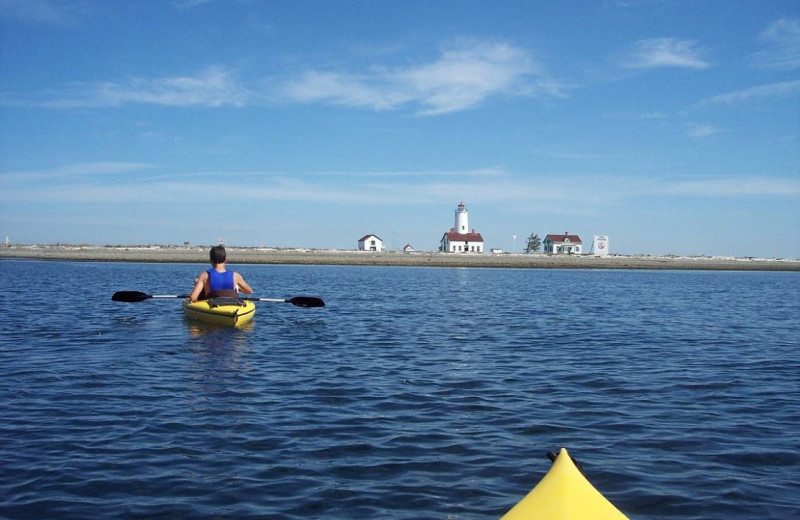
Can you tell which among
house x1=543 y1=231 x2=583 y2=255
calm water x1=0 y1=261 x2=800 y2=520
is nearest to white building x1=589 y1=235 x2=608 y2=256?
house x1=543 y1=231 x2=583 y2=255

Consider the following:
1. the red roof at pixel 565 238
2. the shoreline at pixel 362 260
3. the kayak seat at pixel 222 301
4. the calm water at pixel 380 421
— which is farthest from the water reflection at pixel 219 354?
the red roof at pixel 565 238

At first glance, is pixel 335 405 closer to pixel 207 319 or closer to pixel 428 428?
pixel 428 428

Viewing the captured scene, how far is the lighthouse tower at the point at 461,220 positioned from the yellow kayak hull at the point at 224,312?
338 ft

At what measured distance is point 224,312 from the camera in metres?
16.3

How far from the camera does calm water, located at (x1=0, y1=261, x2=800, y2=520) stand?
19.2 feet

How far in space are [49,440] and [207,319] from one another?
32.2 ft

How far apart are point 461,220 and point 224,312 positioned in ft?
342

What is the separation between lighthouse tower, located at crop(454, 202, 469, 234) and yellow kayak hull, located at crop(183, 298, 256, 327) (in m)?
103

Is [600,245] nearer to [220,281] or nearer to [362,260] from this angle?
[362,260]

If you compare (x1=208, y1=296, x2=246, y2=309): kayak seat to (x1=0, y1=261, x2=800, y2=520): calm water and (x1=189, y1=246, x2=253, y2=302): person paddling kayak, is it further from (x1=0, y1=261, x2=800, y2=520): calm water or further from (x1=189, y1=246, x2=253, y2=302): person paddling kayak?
(x1=0, y1=261, x2=800, y2=520): calm water

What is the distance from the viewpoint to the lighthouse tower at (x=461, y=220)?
11912 centimetres

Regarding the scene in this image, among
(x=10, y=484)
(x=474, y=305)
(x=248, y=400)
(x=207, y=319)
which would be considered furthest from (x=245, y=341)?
(x=474, y=305)

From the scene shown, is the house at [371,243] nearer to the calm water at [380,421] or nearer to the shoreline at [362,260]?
the shoreline at [362,260]

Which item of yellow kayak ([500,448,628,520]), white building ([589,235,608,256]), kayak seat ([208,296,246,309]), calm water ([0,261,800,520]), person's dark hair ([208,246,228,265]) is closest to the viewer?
yellow kayak ([500,448,628,520])
